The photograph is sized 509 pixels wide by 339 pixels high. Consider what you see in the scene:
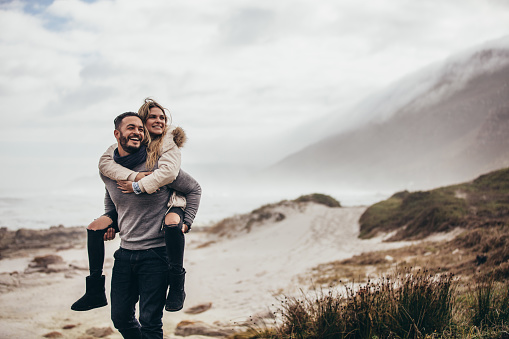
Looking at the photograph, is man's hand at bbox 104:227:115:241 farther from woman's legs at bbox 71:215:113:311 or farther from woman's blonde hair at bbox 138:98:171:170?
woman's blonde hair at bbox 138:98:171:170

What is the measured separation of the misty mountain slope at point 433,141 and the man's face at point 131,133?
8107cm

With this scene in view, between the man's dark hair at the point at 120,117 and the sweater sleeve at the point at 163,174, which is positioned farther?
the man's dark hair at the point at 120,117

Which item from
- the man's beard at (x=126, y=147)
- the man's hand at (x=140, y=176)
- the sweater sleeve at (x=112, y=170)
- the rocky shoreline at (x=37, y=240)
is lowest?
the man's hand at (x=140, y=176)

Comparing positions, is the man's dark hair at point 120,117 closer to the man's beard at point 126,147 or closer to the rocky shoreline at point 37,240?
the man's beard at point 126,147

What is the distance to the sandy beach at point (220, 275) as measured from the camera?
6.04m

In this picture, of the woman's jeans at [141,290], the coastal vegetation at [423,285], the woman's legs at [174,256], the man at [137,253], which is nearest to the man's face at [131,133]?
the man at [137,253]

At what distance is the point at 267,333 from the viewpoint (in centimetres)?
397

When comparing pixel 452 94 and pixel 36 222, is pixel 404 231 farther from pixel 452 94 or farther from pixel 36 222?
pixel 452 94

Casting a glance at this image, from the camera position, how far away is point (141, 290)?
2.64 m

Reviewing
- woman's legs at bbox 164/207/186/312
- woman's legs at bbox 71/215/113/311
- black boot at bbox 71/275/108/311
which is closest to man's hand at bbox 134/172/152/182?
woman's legs at bbox 164/207/186/312

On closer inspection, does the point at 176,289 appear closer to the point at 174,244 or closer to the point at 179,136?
the point at 174,244

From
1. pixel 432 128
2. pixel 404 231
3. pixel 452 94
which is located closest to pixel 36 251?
pixel 404 231

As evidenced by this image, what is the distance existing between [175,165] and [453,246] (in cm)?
840

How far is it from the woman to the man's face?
0.27 ft
